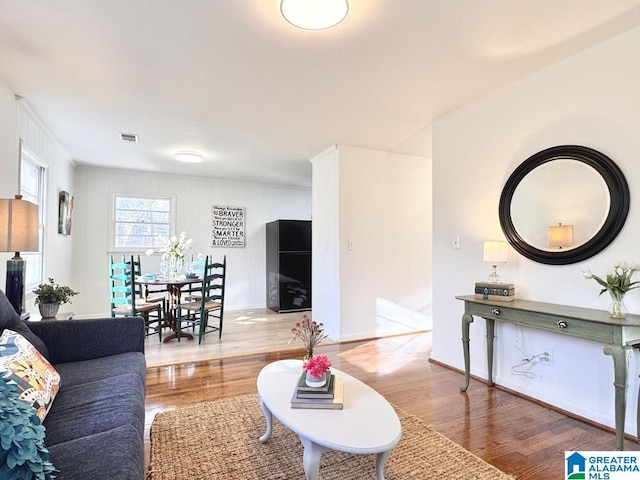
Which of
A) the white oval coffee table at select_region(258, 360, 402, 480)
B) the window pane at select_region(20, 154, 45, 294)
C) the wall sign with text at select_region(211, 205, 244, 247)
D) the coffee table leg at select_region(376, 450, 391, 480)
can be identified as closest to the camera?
the white oval coffee table at select_region(258, 360, 402, 480)

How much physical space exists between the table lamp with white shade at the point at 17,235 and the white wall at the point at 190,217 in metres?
3.32

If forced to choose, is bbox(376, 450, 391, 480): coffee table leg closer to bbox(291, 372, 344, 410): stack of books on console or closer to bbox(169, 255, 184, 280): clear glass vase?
bbox(291, 372, 344, 410): stack of books on console

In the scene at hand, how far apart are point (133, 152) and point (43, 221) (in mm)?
1354

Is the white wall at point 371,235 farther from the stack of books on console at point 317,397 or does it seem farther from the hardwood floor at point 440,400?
the stack of books on console at point 317,397

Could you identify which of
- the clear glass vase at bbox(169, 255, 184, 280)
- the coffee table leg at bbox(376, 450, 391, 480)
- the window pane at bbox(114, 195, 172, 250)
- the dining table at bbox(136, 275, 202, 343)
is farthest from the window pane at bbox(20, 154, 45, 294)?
the coffee table leg at bbox(376, 450, 391, 480)

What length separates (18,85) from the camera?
108 inches

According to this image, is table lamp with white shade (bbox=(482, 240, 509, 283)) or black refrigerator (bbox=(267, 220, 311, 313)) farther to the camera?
black refrigerator (bbox=(267, 220, 311, 313))

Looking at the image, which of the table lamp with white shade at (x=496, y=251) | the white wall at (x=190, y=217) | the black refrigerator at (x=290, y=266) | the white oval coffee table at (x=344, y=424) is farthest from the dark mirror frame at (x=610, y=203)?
the white wall at (x=190, y=217)

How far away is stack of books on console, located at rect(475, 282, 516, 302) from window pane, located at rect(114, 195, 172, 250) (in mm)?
5046

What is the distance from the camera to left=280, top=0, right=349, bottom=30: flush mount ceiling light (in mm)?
1750

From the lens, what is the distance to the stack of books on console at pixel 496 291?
2580 mm

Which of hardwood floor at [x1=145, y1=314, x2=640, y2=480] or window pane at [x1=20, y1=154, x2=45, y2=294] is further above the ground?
window pane at [x1=20, y1=154, x2=45, y2=294]

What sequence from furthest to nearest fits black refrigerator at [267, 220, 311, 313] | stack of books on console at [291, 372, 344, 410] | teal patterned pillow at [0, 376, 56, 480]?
black refrigerator at [267, 220, 311, 313]
stack of books on console at [291, 372, 344, 410]
teal patterned pillow at [0, 376, 56, 480]

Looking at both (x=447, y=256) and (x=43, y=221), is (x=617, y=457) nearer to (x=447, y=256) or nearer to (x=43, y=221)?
(x=447, y=256)
